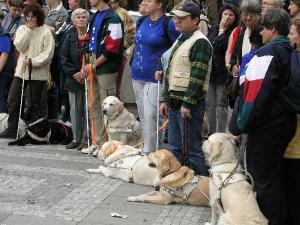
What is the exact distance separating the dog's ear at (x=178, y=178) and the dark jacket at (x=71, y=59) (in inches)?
115

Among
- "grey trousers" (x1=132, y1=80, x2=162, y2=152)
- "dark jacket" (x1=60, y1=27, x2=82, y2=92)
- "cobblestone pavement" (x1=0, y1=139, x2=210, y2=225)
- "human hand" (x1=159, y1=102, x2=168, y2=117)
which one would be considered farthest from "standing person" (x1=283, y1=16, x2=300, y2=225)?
"dark jacket" (x1=60, y1=27, x2=82, y2=92)

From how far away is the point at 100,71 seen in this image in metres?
8.33

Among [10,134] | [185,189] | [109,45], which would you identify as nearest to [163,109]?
[185,189]

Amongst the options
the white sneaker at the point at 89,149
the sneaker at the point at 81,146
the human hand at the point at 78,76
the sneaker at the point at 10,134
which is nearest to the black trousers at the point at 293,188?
the white sneaker at the point at 89,149

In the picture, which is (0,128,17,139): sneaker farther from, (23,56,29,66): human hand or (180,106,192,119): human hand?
(180,106,192,119): human hand

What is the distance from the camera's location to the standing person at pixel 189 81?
20.7 ft

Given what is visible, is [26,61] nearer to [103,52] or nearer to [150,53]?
[103,52]

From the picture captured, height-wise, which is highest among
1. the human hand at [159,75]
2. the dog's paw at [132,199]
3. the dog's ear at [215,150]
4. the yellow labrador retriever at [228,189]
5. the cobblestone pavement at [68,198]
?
the human hand at [159,75]

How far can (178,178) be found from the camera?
6191 millimetres

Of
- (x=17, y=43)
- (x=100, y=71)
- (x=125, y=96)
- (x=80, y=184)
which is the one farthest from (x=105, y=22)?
(x=125, y=96)

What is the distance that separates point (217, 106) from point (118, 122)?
142 centimetres

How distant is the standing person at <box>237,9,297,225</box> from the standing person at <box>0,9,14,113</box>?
589 centimetres

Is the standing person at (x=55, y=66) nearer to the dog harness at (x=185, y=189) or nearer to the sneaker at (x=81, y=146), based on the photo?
the sneaker at (x=81, y=146)

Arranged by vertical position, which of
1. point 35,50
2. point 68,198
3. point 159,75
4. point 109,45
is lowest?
point 68,198
